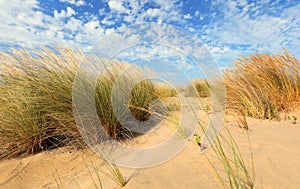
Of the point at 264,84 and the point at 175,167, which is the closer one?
the point at 175,167

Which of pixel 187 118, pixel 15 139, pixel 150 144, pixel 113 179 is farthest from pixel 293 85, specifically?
pixel 15 139

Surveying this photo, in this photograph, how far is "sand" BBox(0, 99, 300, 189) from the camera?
1.23 meters

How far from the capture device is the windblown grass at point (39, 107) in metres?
2.17

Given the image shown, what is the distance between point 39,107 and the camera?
7.32 feet

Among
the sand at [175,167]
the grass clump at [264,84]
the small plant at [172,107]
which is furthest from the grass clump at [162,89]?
Result: the sand at [175,167]

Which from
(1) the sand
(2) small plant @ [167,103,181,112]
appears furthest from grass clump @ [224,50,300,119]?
(2) small plant @ [167,103,181,112]

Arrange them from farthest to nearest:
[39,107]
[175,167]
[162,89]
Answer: [162,89]
[39,107]
[175,167]

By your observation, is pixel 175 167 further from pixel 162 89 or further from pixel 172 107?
pixel 162 89

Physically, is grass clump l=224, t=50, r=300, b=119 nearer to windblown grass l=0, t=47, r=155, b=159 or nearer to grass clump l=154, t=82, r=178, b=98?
grass clump l=154, t=82, r=178, b=98

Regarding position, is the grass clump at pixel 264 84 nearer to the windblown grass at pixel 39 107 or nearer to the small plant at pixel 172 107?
the small plant at pixel 172 107

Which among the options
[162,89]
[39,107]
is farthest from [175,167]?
[162,89]

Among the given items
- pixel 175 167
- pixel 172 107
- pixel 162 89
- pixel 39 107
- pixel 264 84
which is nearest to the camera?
pixel 175 167

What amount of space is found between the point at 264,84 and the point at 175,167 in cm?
306

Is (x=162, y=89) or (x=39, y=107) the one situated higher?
(x=162, y=89)
